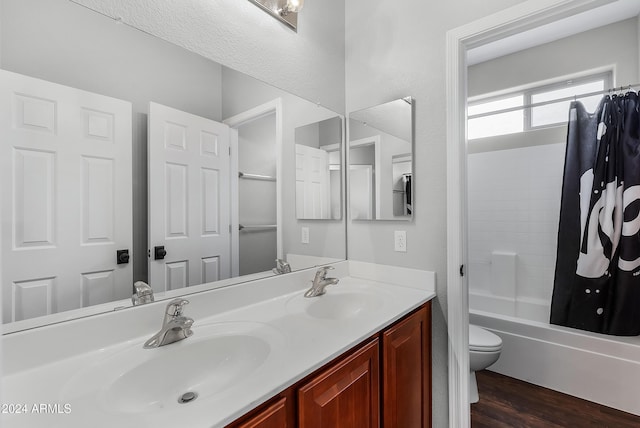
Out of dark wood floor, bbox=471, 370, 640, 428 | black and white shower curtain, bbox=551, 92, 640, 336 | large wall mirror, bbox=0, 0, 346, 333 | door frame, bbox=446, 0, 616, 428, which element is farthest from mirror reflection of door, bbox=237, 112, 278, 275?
black and white shower curtain, bbox=551, 92, 640, 336

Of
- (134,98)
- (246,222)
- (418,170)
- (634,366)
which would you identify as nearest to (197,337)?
(246,222)

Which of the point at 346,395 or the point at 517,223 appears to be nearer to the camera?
the point at 346,395

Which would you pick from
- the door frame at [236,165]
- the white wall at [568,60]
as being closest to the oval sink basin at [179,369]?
the door frame at [236,165]

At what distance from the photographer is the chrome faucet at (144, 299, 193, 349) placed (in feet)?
2.77

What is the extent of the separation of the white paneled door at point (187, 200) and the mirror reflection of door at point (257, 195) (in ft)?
0.26

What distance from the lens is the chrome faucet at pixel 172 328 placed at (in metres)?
0.84

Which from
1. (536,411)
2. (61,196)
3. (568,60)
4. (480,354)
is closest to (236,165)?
(61,196)

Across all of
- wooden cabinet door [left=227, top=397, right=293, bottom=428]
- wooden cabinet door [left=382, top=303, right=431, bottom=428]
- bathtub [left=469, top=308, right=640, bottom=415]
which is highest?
wooden cabinet door [left=227, top=397, right=293, bottom=428]

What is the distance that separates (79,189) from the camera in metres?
0.81

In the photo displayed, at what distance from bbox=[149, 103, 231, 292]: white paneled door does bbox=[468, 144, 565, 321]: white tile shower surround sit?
8.29 ft

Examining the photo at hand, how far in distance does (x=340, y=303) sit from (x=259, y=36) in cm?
128

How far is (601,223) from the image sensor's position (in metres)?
2.02

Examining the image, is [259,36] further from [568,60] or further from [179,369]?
[568,60]

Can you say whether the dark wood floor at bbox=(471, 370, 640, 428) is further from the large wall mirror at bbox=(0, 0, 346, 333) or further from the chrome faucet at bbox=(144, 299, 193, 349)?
the chrome faucet at bbox=(144, 299, 193, 349)
